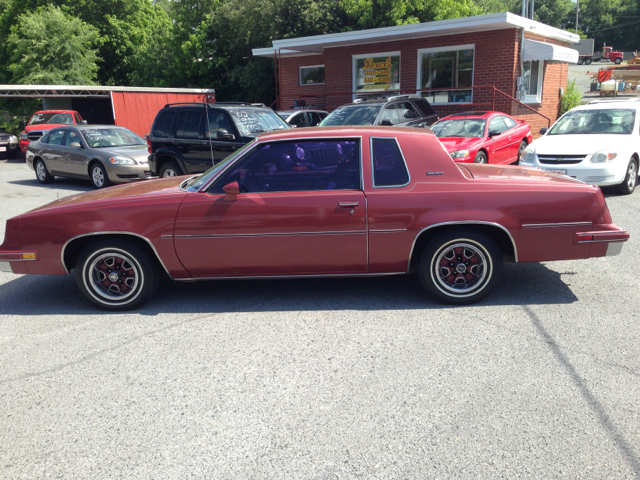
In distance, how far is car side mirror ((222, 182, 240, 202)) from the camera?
4668mm

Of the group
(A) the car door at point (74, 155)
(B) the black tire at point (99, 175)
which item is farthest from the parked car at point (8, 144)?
(B) the black tire at point (99, 175)

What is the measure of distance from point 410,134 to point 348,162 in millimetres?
634

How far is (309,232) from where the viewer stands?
471 cm

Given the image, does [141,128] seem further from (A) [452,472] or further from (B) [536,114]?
(A) [452,472]

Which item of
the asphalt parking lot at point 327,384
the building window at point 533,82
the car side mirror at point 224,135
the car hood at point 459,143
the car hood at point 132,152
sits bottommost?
the asphalt parking lot at point 327,384

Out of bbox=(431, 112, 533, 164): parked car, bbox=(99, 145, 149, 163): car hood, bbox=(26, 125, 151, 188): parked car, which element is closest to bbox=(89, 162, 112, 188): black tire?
bbox=(26, 125, 151, 188): parked car

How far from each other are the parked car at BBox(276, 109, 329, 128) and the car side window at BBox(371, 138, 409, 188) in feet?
34.5

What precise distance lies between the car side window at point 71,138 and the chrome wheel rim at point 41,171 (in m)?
1.27

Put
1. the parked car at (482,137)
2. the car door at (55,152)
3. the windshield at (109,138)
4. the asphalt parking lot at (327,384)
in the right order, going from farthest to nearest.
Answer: the car door at (55,152) → the windshield at (109,138) → the parked car at (482,137) → the asphalt parking lot at (327,384)

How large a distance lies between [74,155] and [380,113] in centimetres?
714

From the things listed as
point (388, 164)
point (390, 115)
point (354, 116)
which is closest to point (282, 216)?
point (388, 164)

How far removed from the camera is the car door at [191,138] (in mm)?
10422

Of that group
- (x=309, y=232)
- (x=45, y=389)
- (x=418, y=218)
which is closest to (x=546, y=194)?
(x=418, y=218)

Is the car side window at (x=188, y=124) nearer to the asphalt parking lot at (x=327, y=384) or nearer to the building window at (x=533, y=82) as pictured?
the asphalt parking lot at (x=327, y=384)
